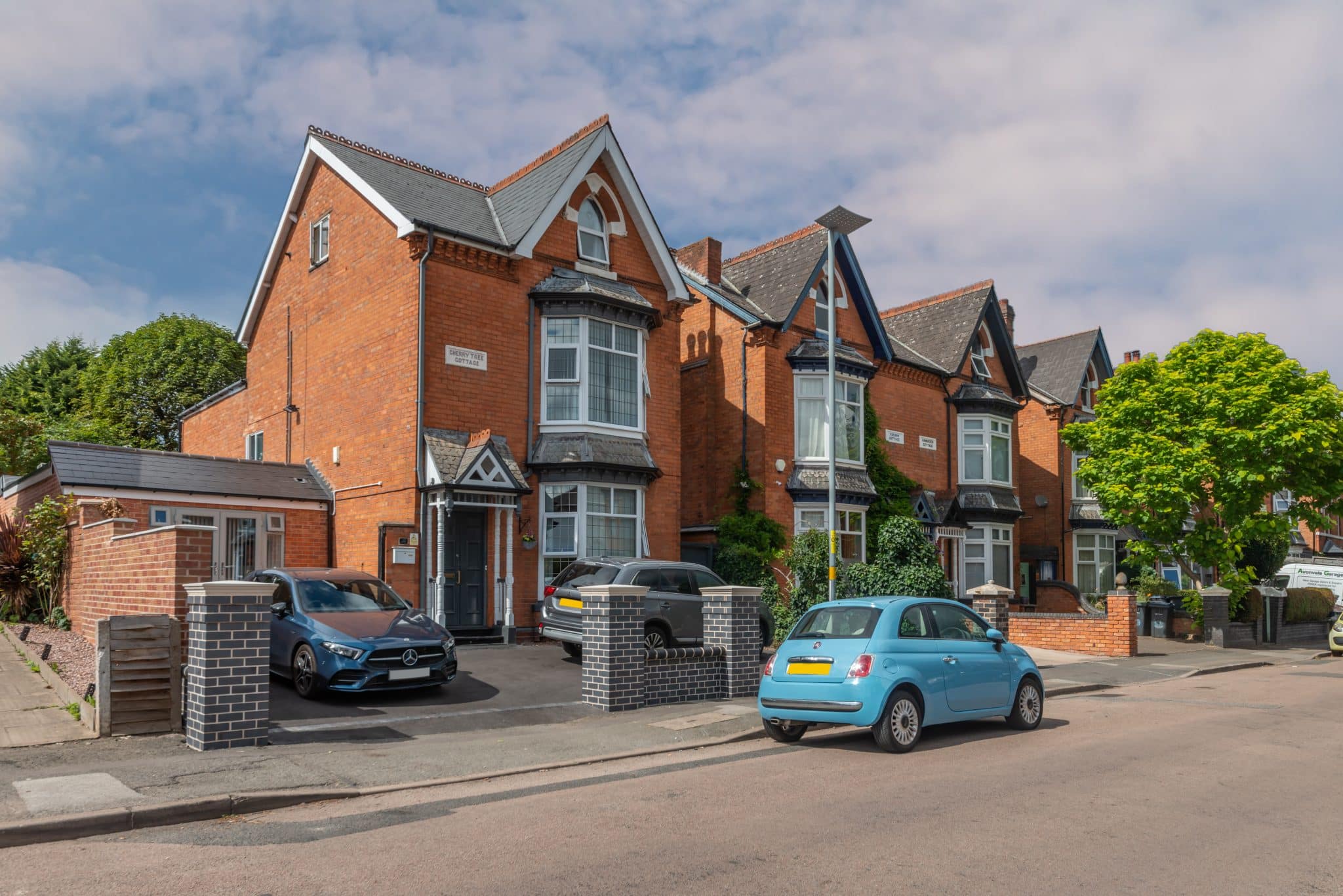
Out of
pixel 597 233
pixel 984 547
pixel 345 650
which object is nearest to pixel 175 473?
pixel 345 650

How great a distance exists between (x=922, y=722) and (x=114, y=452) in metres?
15.0

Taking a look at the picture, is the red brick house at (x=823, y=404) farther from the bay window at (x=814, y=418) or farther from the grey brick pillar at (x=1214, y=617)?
the grey brick pillar at (x=1214, y=617)

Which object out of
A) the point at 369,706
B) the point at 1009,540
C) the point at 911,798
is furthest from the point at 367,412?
the point at 1009,540

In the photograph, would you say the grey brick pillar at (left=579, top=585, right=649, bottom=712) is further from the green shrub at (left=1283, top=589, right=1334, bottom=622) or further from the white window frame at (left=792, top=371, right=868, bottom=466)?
the green shrub at (left=1283, top=589, right=1334, bottom=622)

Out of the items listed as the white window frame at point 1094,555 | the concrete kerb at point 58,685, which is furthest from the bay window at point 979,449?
the concrete kerb at point 58,685

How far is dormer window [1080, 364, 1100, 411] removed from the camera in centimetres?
3722

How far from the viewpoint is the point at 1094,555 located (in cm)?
3506

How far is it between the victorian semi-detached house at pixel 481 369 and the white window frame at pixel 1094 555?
63.8 feet

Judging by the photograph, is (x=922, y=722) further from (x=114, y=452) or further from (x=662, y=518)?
(x=114, y=452)

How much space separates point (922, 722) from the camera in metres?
10.1

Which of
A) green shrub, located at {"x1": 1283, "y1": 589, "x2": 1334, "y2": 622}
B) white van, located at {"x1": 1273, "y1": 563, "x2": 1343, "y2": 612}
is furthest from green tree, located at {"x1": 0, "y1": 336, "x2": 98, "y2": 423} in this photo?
white van, located at {"x1": 1273, "y1": 563, "x2": 1343, "y2": 612}

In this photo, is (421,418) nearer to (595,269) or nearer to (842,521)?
(595,269)

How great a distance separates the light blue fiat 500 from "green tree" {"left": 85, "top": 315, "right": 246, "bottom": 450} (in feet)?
116

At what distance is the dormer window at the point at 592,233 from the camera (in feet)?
68.7
